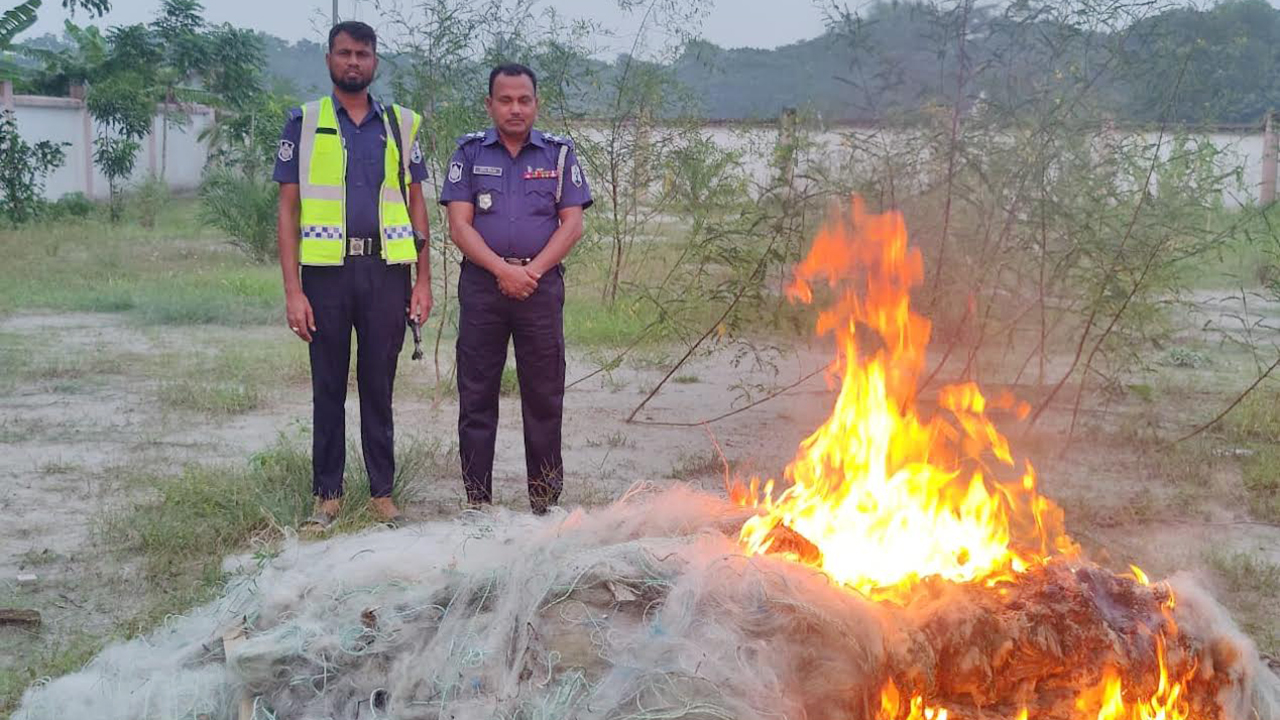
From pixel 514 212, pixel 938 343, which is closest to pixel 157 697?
pixel 514 212

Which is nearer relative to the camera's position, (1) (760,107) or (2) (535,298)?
(2) (535,298)

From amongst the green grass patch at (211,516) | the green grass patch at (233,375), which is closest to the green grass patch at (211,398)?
the green grass patch at (233,375)

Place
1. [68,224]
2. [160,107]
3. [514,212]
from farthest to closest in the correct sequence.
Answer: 1. [160,107]
2. [68,224]
3. [514,212]

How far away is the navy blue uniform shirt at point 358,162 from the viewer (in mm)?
5152

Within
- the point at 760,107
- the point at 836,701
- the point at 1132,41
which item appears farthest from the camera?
the point at 760,107

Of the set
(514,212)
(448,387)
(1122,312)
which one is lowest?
(448,387)

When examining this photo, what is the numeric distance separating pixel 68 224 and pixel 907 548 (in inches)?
735

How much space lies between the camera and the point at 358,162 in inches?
204

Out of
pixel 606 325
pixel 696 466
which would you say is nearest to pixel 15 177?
pixel 606 325

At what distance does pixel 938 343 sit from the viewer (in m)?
8.57

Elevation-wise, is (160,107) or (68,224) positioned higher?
(160,107)

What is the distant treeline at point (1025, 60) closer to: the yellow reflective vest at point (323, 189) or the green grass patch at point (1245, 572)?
the yellow reflective vest at point (323, 189)

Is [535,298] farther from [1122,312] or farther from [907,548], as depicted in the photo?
[1122,312]

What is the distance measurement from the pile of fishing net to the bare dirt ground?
1.21 metres
